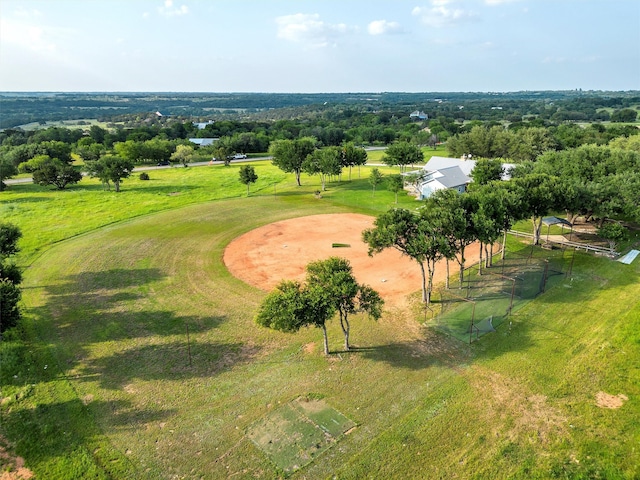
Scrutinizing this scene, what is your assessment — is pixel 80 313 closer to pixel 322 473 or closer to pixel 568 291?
pixel 322 473

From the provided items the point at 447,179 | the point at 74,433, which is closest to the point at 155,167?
the point at 447,179

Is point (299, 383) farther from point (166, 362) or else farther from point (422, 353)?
point (166, 362)

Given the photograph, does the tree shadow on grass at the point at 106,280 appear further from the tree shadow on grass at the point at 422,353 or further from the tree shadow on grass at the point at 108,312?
the tree shadow on grass at the point at 422,353

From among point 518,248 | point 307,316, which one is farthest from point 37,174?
point 518,248

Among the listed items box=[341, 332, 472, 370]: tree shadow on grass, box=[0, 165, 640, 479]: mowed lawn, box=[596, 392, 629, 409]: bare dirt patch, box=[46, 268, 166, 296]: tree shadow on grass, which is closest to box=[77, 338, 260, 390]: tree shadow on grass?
box=[0, 165, 640, 479]: mowed lawn

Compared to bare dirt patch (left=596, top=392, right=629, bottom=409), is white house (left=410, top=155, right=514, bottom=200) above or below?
above

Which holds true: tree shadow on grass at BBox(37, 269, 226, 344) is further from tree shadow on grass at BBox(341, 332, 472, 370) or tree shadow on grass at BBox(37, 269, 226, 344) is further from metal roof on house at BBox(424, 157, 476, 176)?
metal roof on house at BBox(424, 157, 476, 176)

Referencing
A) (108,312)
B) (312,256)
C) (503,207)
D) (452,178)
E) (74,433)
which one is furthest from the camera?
(452,178)

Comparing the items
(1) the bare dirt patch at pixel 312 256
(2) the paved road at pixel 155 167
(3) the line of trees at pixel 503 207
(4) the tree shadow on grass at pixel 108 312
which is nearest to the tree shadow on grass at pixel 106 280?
(4) the tree shadow on grass at pixel 108 312
